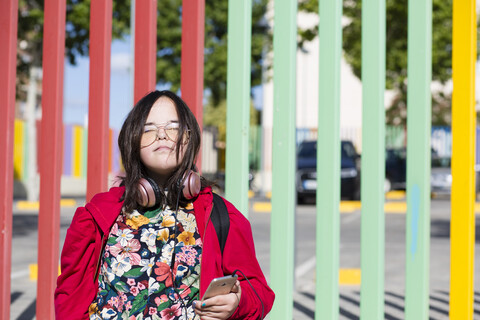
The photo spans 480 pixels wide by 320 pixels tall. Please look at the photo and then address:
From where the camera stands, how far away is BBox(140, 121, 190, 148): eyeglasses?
85.1 inches

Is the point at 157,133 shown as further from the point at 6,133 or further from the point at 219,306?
the point at 6,133

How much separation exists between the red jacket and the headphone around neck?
8 centimetres

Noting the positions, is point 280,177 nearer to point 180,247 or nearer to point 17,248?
point 180,247

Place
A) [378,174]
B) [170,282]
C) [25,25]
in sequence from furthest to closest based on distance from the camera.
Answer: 1. [25,25]
2. [378,174]
3. [170,282]

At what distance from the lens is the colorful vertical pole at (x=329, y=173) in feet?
9.94

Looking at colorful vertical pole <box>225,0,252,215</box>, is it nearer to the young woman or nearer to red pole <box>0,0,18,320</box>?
the young woman

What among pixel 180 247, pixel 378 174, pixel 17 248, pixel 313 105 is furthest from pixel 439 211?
pixel 313 105

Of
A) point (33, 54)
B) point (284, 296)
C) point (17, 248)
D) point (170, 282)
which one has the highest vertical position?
point (33, 54)

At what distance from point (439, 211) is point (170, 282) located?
47.3 feet

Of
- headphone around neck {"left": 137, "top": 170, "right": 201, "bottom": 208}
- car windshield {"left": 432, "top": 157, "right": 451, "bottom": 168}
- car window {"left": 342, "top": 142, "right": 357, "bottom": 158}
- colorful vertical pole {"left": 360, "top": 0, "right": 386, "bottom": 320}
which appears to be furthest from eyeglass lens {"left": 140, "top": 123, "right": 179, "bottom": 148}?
car windshield {"left": 432, "top": 157, "right": 451, "bottom": 168}

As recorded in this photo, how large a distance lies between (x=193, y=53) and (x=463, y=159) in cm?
124

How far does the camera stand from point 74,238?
2113 mm

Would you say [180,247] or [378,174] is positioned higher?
[378,174]

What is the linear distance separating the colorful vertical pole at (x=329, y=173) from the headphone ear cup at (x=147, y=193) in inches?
44.2
